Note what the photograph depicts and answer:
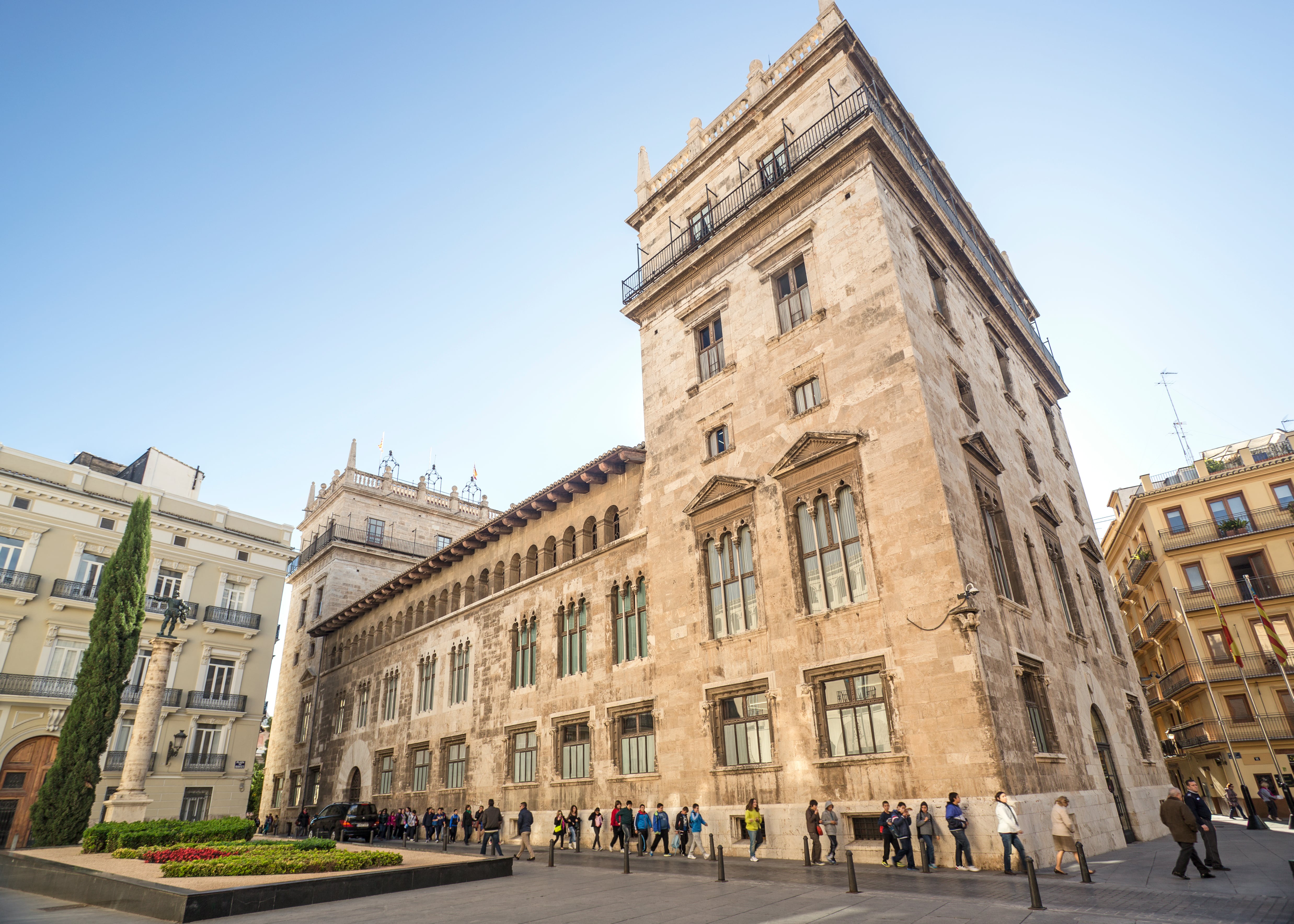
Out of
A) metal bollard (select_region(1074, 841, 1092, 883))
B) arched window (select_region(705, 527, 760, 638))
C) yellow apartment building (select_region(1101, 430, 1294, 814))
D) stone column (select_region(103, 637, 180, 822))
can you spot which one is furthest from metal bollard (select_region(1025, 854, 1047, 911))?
yellow apartment building (select_region(1101, 430, 1294, 814))

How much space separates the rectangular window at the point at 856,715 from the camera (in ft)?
52.4

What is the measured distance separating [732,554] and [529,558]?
12.6 m

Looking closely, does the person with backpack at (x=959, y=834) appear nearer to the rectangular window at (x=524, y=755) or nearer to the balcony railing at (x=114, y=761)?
the rectangular window at (x=524, y=755)

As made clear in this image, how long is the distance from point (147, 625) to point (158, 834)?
20.7m

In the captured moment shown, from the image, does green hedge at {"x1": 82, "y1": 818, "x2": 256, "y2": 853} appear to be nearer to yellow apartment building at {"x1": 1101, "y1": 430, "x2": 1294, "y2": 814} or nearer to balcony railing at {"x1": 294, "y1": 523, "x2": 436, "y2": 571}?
balcony railing at {"x1": 294, "y1": 523, "x2": 436, "y2": 571}

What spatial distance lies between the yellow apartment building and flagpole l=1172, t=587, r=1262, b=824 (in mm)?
63

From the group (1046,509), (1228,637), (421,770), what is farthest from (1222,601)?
(421,770)

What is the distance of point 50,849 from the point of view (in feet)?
71.7

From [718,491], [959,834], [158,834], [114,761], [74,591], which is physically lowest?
[959,834]

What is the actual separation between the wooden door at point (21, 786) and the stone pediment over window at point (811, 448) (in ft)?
108

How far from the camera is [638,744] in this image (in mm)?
22094

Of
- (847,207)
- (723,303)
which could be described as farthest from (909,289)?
(723,303)

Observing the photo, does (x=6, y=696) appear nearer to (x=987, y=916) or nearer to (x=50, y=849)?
(x=50, y=849)

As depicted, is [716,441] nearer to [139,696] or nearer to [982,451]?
[982,451]
